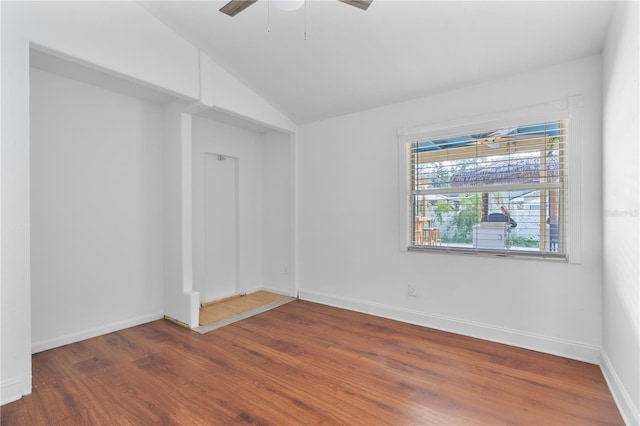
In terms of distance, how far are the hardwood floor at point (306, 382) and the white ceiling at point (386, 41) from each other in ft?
8.41

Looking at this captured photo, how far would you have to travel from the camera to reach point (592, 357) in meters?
2.54

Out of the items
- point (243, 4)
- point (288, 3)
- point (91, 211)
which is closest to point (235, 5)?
point (243, 4)

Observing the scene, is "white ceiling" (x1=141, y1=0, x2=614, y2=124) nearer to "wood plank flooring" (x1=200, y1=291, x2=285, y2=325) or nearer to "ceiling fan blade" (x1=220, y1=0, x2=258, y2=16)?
"ceiling fan blade" (x1=220, y1=0, x2=258, y2=16)

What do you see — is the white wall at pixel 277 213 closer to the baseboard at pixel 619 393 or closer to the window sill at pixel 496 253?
the window sill at pixel 496 253

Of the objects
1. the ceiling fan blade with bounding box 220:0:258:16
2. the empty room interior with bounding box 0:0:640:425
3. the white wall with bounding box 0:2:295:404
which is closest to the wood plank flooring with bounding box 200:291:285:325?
the empty room interior with bounding box 0:0:640:425

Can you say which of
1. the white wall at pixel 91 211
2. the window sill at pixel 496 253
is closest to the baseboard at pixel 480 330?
the window sill at pixel 496 253

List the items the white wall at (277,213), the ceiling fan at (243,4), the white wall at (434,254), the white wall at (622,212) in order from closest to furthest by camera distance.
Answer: the white wall at (622,212)
the ceiling fan at (243,4)
the white wall at (434,254)
the white wall at (277,213)

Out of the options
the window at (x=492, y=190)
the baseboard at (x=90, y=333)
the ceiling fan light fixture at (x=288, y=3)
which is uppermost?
the ceiling fan light fixture at (x=288, y=3)

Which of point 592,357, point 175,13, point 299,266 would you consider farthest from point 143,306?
point 592,357

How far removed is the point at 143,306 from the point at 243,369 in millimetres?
1758

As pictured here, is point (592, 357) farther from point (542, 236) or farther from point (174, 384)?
point (174, 384)

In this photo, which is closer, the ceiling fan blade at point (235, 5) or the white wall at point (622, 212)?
the white wall at point (622, 212)

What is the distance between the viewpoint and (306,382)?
7.56 feet

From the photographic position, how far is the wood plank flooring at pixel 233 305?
12.3 ft
